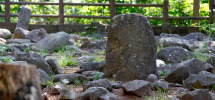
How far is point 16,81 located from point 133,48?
11.0 ft

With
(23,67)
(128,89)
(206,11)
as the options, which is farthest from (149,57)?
(206,11)

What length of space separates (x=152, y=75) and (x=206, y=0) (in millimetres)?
12005

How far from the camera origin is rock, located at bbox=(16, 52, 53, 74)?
496 centimetres

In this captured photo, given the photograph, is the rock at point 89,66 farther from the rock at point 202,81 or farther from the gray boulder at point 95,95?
the rock at point 202,81

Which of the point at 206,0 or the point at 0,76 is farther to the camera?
the point at 206,0

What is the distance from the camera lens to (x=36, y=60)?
16.4 feet

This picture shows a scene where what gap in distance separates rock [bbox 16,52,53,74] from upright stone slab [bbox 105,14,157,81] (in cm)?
108

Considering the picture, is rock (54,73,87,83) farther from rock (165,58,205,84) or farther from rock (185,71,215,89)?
rock (185,71,215,89)

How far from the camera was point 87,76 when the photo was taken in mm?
4949

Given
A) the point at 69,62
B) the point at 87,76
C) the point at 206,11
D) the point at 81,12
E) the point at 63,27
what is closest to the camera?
the point at 87,76

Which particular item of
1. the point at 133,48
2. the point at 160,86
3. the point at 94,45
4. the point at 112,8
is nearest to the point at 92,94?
the point at 160,86

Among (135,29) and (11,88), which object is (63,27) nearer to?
(135,29)

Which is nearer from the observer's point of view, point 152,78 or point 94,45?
point 152,78

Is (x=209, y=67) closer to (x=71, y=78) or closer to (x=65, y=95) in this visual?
(x=71, y=78)
